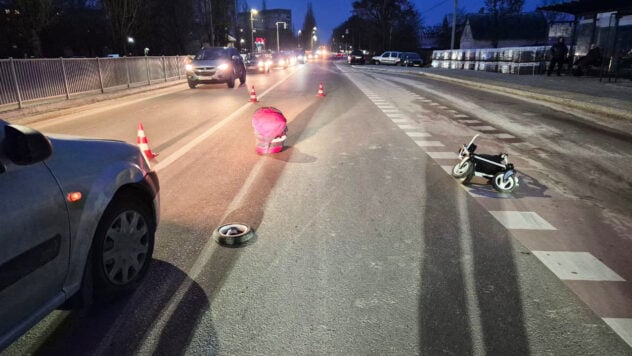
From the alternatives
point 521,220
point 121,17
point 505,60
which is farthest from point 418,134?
point 121,17

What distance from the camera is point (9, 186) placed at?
220 centimetres

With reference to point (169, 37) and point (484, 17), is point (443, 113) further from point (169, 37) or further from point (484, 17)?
point (484, 17)

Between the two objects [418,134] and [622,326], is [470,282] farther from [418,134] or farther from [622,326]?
[418,134]

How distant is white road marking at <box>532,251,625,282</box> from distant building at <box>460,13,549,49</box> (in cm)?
7333

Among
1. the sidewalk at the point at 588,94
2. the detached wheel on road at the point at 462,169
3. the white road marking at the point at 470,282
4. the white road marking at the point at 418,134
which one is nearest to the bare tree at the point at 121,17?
the sidewalk at the point at 588,94

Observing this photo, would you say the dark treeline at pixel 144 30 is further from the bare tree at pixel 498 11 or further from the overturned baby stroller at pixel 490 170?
the bare tree at pixel 498 11

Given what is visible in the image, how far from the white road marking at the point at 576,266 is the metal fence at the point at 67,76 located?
46.9 feet

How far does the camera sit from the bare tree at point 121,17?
87.8ft

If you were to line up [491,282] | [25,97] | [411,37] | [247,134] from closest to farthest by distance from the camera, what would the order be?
[491,282] < [247,134] < [25,97] < [411,37]

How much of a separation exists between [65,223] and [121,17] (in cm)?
2840

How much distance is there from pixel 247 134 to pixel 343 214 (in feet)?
16.9

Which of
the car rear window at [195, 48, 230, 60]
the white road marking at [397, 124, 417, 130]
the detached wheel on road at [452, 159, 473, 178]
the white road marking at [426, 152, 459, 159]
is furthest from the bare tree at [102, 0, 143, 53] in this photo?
the detached wheel on road at [452, 159, 473, 178]

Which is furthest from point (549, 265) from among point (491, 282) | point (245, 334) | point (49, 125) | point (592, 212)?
point (49, 125)

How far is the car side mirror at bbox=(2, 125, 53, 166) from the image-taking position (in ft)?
7.57
